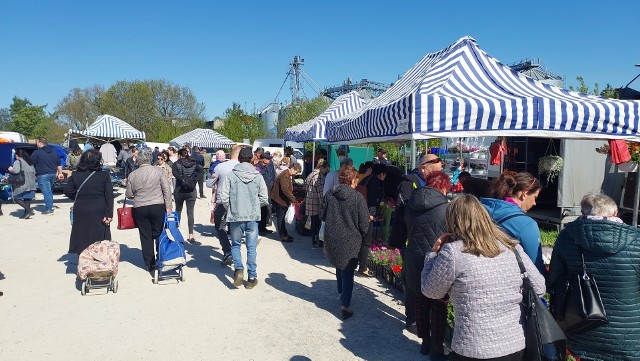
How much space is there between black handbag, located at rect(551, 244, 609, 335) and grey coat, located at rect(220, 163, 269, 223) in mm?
3834

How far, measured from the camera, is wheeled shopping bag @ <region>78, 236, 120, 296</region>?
544cm

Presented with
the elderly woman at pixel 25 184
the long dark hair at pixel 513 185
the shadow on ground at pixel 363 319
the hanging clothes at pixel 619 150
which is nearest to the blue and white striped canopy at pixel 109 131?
the elderly woman at pixel 25 184

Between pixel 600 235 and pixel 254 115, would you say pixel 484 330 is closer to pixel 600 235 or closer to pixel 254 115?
pixel 600 235

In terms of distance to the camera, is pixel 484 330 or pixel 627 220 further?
pixel 627 220

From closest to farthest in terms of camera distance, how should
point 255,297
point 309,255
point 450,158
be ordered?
point 255,297 → point 309,255 → point 450,158

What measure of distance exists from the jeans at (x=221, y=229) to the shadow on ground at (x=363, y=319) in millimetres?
943

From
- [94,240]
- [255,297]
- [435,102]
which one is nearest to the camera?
[435,102]

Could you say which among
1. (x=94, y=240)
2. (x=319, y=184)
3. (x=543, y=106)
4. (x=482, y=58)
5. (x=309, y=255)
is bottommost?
(x=309, y=255)

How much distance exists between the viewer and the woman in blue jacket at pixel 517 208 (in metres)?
3.03

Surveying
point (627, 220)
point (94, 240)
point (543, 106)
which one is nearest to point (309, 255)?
point (94, 240)

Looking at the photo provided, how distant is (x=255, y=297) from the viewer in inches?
217

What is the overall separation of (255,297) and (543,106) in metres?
4.10

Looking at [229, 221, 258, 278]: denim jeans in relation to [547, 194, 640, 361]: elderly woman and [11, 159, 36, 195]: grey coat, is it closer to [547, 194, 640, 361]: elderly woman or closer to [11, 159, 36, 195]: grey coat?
[547, 194, 640, 361]: elderly woman

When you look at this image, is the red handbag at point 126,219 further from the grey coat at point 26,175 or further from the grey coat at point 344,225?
the grey coat at point 26,175
